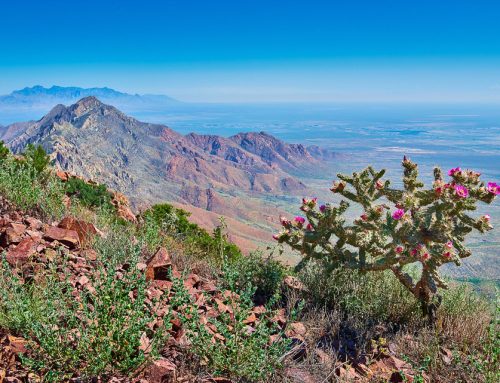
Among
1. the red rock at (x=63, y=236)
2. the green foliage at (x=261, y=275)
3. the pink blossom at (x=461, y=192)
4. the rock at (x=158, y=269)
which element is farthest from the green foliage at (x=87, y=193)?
the pink blossom at (x=461, y=192)

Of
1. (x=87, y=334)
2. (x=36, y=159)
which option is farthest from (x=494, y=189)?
(x=36, y=159)

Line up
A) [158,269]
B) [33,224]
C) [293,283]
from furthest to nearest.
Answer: [293,283] → [33,224] → [158,269]

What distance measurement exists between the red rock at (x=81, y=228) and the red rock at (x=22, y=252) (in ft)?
2.67

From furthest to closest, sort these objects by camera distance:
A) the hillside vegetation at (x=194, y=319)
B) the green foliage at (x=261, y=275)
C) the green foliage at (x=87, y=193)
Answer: the green foliage at (x=87, y=193), the green foliage at (x=261, y=275), the hillside vegetation at (x=194, y=319)

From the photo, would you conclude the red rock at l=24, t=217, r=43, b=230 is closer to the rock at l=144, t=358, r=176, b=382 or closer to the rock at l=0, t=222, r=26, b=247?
the rock at l=0, t=222, r=26, b=247

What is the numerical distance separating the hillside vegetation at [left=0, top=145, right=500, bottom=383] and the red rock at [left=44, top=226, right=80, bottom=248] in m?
0.01

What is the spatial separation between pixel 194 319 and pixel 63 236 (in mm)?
2891

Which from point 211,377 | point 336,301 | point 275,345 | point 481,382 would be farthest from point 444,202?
point 211,377

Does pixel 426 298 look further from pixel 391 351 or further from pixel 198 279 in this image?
pixel 198 279

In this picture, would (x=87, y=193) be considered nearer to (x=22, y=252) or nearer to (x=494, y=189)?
(x=22, y=252)

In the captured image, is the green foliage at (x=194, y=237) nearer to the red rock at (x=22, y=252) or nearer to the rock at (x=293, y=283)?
the rock at (x=293, y=283)

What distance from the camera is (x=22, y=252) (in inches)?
183

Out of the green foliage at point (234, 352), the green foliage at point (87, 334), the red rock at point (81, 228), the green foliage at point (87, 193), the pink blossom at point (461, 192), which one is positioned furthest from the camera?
the green foliage at point (87, 193)

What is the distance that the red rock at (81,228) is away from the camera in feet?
18.7
